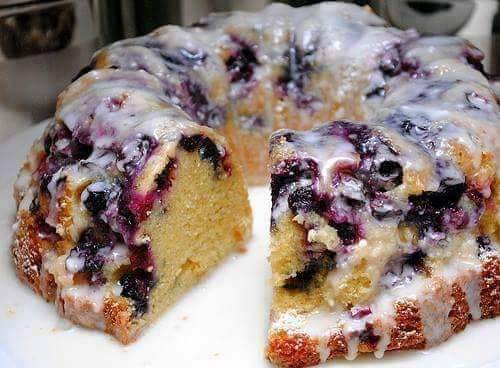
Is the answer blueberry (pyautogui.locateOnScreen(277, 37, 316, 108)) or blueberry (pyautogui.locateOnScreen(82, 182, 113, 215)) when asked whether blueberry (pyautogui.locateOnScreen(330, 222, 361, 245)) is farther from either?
blueberry (pyautogui.locateOnScreen(277, 37, 316, 108))

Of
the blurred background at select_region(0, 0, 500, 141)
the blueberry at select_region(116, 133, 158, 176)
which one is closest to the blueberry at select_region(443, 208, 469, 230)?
the blueberry at select_region(116, 133, 158, 176)

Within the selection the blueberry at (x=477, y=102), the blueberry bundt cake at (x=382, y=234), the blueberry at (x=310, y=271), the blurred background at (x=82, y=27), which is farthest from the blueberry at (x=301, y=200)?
the blurred background at (x=82, y=27)

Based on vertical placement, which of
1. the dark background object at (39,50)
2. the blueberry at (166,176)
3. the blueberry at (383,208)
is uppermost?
the blueberry at (383,208)

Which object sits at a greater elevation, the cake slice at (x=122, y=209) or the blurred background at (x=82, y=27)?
the cake slice at (x=122, y=209)

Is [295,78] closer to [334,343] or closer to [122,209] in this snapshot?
[122,209]

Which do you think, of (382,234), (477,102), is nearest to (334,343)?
(382,234)

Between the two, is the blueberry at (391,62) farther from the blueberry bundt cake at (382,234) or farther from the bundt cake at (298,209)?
the blueberry bundt cake at (382,234)
